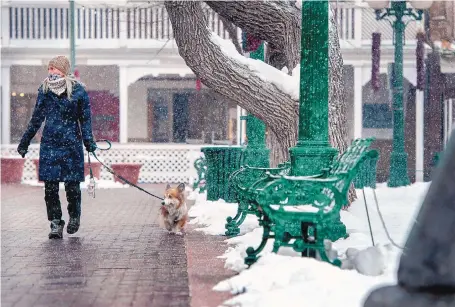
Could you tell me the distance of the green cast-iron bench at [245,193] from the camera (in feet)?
20.1

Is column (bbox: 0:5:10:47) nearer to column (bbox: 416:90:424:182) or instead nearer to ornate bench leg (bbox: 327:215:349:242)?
column (bbox: 416:90:424:182)

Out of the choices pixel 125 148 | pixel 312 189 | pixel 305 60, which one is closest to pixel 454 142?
pixel 312 189

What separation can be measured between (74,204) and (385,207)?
5.22 m

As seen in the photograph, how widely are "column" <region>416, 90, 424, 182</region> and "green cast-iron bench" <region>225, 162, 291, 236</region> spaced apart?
1338 centimetres

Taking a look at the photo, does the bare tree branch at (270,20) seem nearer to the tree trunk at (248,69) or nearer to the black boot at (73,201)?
the tree trunk at (248,69)

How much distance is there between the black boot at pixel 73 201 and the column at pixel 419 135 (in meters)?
15.4

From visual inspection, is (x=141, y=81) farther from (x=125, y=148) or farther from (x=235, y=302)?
(x=235, y=302)

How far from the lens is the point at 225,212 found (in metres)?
9.32

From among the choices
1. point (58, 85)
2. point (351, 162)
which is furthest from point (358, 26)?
point (351, 162)

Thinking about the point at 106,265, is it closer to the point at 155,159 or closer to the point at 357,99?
the point at 155,159

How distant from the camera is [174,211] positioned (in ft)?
26.5

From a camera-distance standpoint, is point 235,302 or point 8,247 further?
point 8,247

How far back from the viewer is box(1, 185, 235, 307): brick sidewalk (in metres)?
4.62

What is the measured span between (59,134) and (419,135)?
16.2m
